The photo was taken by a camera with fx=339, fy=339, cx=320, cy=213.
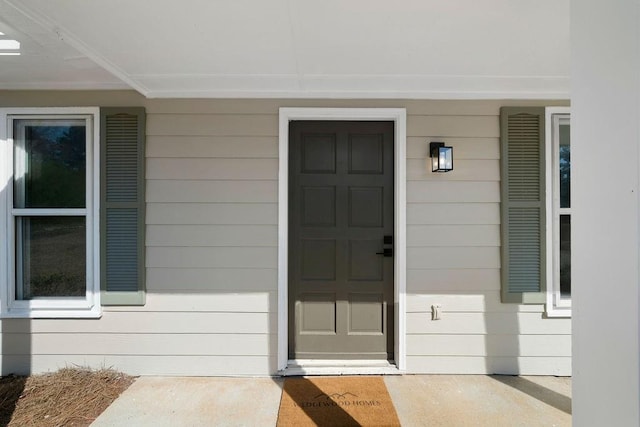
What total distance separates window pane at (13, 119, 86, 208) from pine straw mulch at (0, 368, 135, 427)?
1.36 metres

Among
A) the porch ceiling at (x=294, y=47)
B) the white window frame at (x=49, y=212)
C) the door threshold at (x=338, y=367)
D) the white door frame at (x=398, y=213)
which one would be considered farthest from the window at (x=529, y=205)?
the white window frame at (x=49, y=212)

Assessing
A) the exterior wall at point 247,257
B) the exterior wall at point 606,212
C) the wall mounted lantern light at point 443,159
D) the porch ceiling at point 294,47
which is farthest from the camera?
the exterior wall at point 247,257

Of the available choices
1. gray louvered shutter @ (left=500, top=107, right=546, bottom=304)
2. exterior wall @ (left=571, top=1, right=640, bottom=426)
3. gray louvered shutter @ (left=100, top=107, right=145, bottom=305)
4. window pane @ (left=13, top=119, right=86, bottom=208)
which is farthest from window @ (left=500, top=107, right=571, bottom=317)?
window pane @ (left=13, top=119, right=86, bottom=208)

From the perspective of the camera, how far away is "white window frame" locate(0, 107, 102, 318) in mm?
2734

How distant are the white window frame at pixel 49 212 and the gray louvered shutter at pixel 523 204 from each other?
3.29 metres

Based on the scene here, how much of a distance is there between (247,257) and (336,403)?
1.26m

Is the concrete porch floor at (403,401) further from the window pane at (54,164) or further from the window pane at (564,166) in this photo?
the window pane at (54,164)

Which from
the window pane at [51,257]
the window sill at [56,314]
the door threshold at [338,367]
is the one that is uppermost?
the window pane at [51,257]

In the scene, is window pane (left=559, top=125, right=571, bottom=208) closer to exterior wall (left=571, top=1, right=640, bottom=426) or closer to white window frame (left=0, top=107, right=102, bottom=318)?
exterior wall (left=571, top=1, right=640, bottom=426)

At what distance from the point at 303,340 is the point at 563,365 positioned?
6.98 feet

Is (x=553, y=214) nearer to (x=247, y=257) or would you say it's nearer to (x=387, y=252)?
(x=387, y=252)

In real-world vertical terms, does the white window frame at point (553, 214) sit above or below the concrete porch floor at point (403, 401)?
above

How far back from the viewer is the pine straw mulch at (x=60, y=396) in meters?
2.25

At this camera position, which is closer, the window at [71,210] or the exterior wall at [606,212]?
the exterior wall at [606,212]
